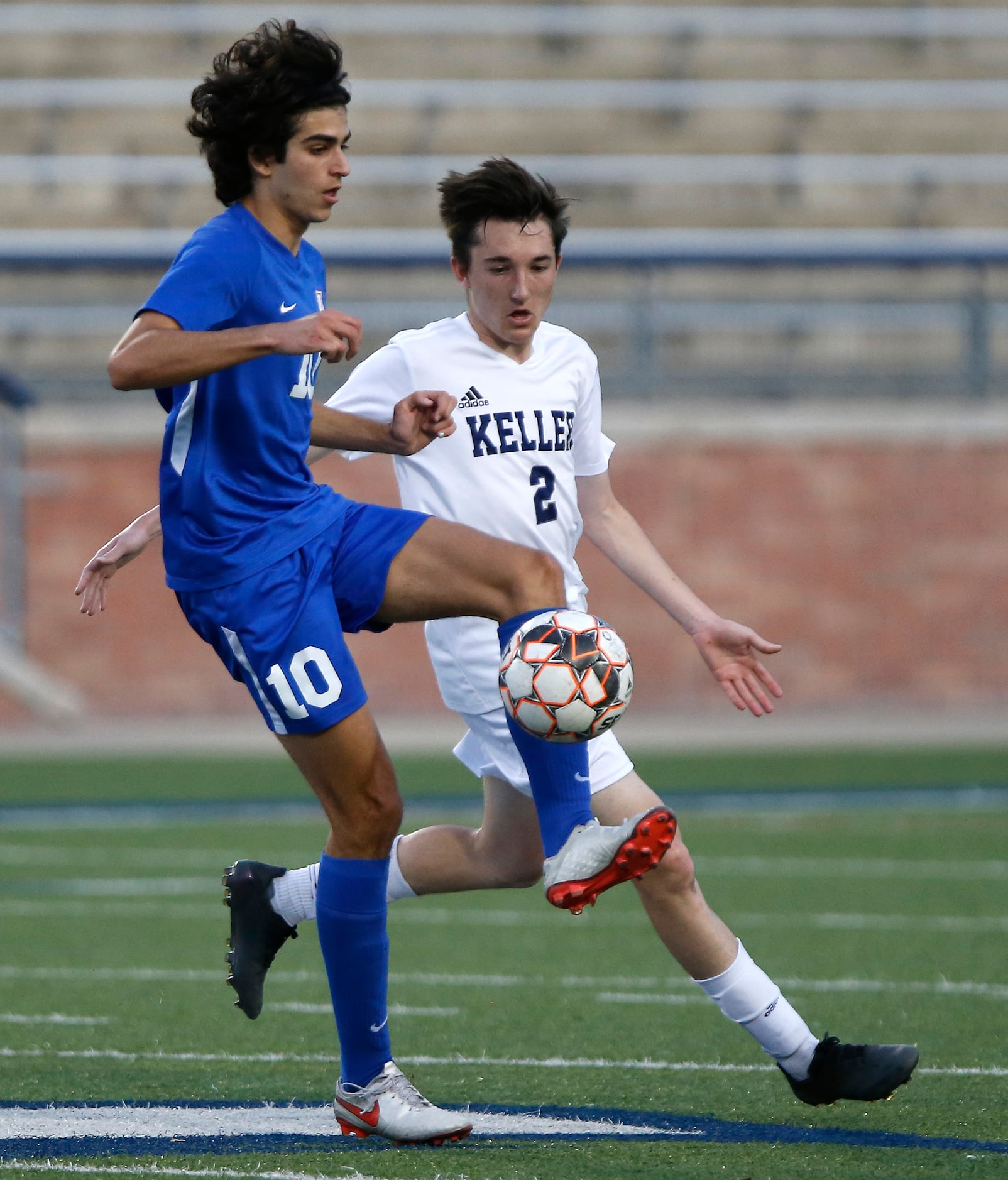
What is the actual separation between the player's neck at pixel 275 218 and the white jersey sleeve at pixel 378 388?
2.98ft

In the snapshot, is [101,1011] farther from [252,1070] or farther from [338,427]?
[338,427]

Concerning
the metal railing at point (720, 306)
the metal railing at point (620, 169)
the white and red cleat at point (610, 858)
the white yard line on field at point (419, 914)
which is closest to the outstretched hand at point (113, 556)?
the white and red cleat at point (610, 858)

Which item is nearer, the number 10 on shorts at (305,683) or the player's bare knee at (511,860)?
the number 10 on shorts at (305,683)

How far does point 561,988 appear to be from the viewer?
261 inches

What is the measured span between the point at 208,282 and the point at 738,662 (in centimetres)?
151

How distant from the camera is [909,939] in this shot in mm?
7527

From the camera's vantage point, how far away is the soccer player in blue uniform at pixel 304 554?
420 centimetres

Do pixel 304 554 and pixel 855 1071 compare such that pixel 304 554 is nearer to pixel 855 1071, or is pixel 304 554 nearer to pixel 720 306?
pixel 855 1071

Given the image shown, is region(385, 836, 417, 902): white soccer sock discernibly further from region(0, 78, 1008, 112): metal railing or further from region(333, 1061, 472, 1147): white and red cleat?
region(0, 78, 1008, 112): metal railing

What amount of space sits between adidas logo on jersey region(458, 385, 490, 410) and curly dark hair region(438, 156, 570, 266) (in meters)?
0.33

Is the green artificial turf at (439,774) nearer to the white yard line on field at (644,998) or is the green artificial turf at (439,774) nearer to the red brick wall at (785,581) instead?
the red brick wall at (785,581)

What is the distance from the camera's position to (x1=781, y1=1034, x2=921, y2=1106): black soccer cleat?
175 inches

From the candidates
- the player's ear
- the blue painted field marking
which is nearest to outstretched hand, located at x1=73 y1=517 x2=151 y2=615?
the player's ear

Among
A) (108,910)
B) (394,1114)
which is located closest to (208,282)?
(394,1114)
